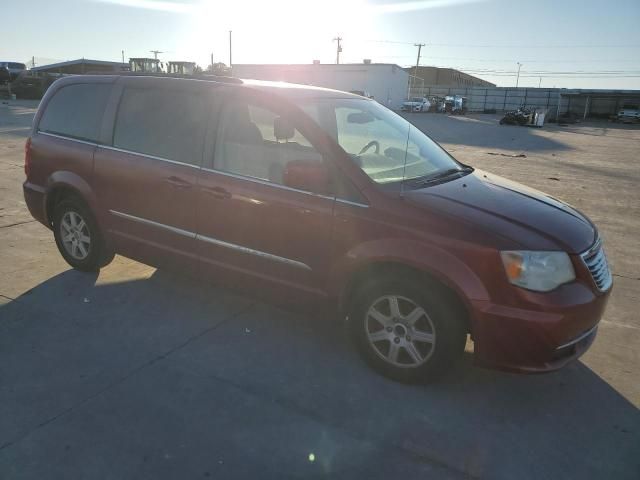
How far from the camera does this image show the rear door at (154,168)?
3689 millimetres

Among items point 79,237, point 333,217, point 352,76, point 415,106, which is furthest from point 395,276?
point 352,76

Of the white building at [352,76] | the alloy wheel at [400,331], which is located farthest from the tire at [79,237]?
the white building at [352,76]

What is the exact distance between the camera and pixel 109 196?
4.15 meters

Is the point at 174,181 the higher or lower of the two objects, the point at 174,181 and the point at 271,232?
the higher

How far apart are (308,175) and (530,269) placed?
1401mm

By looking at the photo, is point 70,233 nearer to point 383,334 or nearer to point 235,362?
point 235,362

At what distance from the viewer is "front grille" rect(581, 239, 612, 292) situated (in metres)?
2.86

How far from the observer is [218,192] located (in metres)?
3.49

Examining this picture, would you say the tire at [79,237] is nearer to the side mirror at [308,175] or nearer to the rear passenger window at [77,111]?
the rear passenger window at [77,111]

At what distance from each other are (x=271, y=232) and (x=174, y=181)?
95 cm

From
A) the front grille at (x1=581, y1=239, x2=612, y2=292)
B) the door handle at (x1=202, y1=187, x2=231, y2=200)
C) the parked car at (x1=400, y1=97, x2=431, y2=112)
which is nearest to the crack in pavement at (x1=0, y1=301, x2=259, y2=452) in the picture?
the door handle at (x1=202, y1=187, x2=231, y2=200)

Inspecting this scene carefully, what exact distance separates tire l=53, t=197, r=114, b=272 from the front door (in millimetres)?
1383

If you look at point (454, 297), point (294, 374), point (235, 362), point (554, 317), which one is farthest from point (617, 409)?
point (235, 362)

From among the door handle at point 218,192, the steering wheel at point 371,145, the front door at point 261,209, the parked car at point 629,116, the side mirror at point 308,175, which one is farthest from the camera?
Result: the parked car at point 629,116
